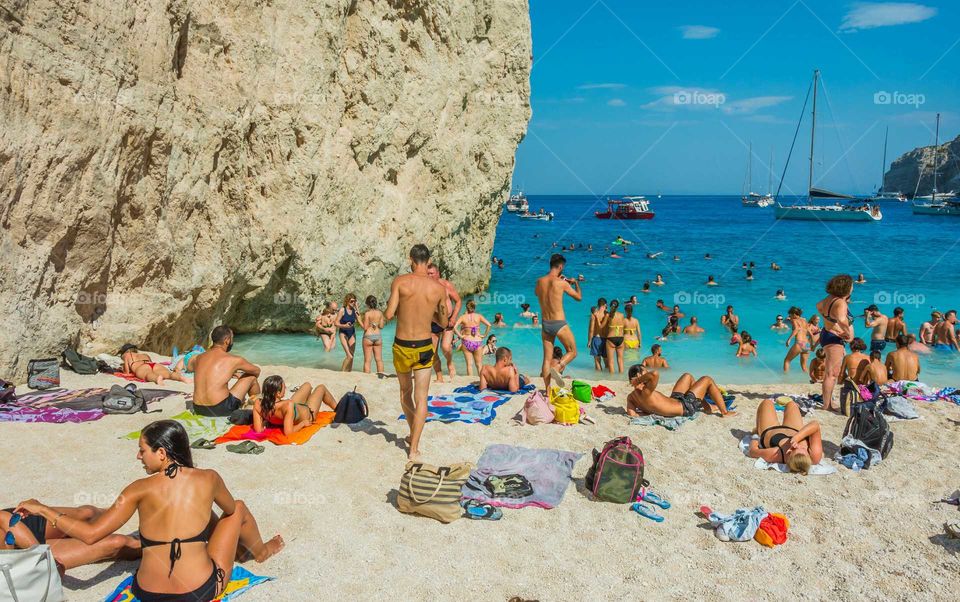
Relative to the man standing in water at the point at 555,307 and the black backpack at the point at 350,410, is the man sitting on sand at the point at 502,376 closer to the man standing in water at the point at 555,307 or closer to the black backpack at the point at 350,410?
the man standing in water at the point at 555,307

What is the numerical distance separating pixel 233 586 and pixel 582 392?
16.5 feet

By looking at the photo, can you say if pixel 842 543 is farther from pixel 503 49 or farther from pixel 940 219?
pixel 940 219

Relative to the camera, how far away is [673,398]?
7.81 metres

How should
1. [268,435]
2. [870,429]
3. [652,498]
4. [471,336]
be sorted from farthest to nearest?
[471,336], [268,435], [870,429], [652,498]

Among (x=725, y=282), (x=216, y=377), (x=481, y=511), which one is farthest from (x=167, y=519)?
(x=725, y=282)

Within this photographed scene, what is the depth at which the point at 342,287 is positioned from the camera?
600 inches

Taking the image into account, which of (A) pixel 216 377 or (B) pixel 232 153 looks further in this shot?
(B) pixel 232 153

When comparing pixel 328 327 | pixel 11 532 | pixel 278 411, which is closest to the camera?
pixel 11 532

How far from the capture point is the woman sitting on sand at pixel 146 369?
8672mm

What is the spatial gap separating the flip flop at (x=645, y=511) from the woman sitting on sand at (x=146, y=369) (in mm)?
6343

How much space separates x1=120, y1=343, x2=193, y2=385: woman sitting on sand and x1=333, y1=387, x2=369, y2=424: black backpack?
9.82 feet

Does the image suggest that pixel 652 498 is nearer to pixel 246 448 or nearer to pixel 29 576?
pixel 246 448

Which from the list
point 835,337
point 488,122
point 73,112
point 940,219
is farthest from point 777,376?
point 940,219

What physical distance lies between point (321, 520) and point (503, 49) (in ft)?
52.9
